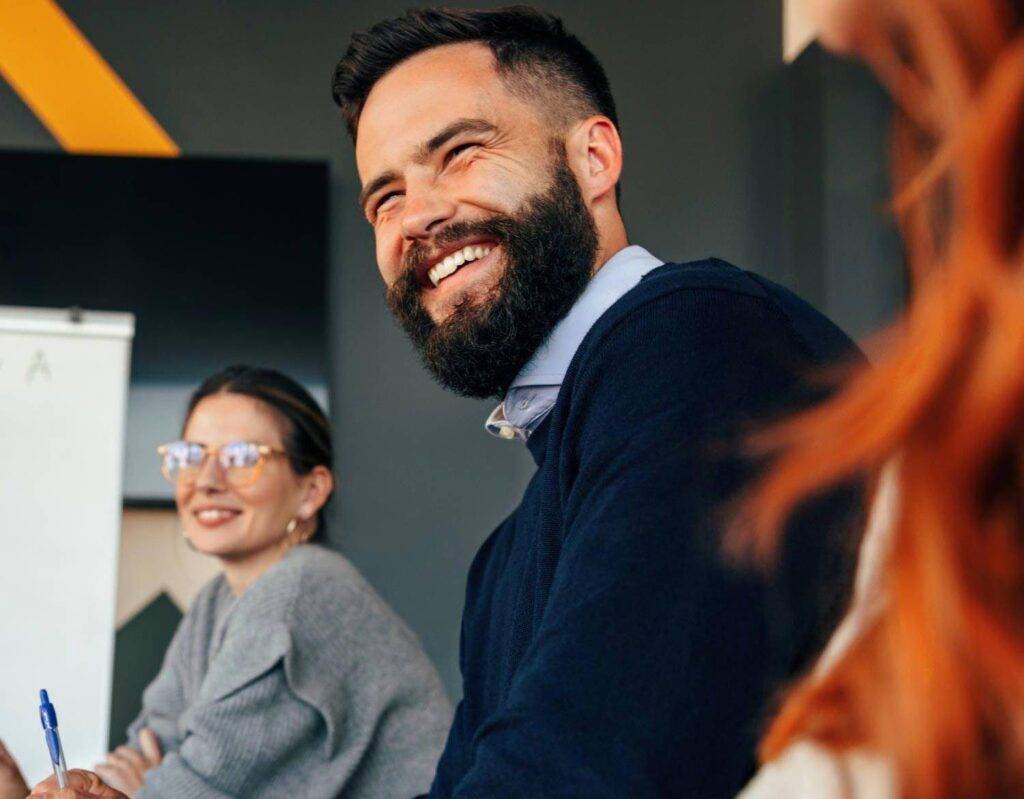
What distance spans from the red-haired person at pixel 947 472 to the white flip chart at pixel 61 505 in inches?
130

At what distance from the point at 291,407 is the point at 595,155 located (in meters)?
1.53

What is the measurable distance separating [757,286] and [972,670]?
2.41 feet

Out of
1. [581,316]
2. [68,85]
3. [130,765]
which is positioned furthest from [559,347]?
[68,85]

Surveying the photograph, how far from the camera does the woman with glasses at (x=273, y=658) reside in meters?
2.38

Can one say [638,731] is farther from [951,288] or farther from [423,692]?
[423,692]

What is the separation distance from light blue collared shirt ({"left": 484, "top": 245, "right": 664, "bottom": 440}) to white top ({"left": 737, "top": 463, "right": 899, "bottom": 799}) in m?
1.02

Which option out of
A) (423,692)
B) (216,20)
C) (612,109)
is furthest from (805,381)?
(216,20)

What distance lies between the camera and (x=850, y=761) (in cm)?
53

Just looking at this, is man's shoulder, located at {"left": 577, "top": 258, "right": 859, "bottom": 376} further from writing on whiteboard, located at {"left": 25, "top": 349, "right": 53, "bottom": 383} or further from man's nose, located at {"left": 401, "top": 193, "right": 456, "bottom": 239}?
writing on whiteboard, located at {"left": 25, "top": 349, "right": 53, "bottom": 383}

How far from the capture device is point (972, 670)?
0.47 meters

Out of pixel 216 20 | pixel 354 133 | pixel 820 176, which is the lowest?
pixel 354 133

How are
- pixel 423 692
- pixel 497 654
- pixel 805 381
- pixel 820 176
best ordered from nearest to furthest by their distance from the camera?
pixel 805 381 < pixel 497 654 < pixel 423 692 < pixel 820 176

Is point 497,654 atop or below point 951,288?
below

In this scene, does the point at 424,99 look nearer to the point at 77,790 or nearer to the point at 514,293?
the point at 514,293
